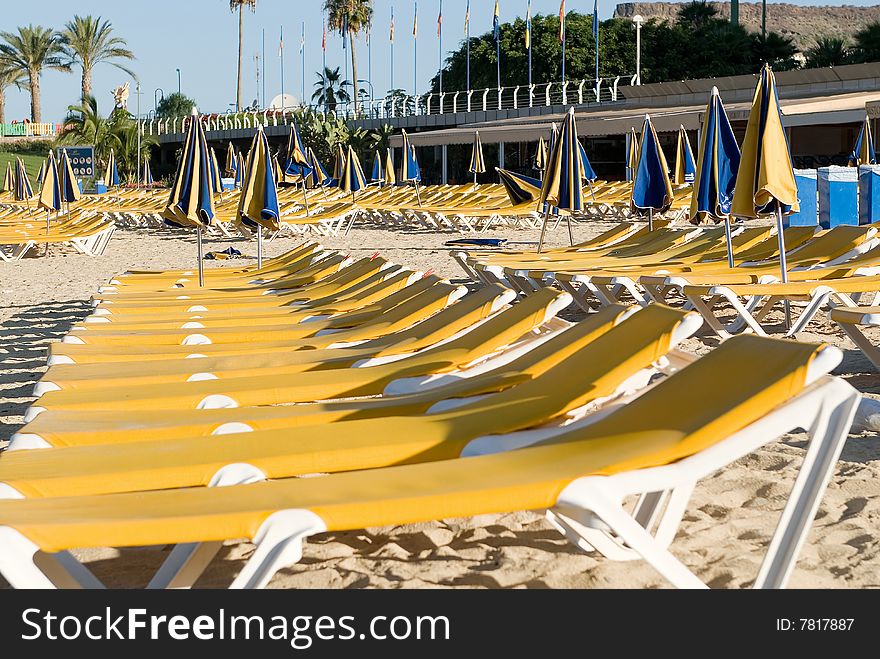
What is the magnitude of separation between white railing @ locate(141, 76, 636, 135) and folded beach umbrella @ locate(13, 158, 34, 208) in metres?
10.1

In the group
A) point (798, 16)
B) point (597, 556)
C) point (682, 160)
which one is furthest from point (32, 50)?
point (798, 16)

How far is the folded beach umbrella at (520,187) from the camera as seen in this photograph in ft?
42.7

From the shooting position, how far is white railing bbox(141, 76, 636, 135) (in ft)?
114

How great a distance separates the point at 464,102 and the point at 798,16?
3116 inches

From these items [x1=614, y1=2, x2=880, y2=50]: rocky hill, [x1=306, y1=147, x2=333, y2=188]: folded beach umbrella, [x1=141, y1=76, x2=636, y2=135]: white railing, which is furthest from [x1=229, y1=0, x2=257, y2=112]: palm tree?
[x1=614, y1=2, x2=880, y2=50]: rocky hill

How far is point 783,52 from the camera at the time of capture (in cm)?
3934

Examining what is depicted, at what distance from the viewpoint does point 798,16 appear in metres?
114

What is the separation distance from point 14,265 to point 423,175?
2516 centimetres

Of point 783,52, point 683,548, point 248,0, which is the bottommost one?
point 683,548

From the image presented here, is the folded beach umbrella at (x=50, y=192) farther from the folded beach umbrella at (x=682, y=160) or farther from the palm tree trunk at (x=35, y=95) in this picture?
the palm tree trunk at (x=35, y=95)

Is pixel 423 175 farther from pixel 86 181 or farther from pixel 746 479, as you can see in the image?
pixel 746 479

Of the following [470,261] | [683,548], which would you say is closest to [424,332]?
[683,548]

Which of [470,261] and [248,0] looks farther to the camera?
[248,0]
